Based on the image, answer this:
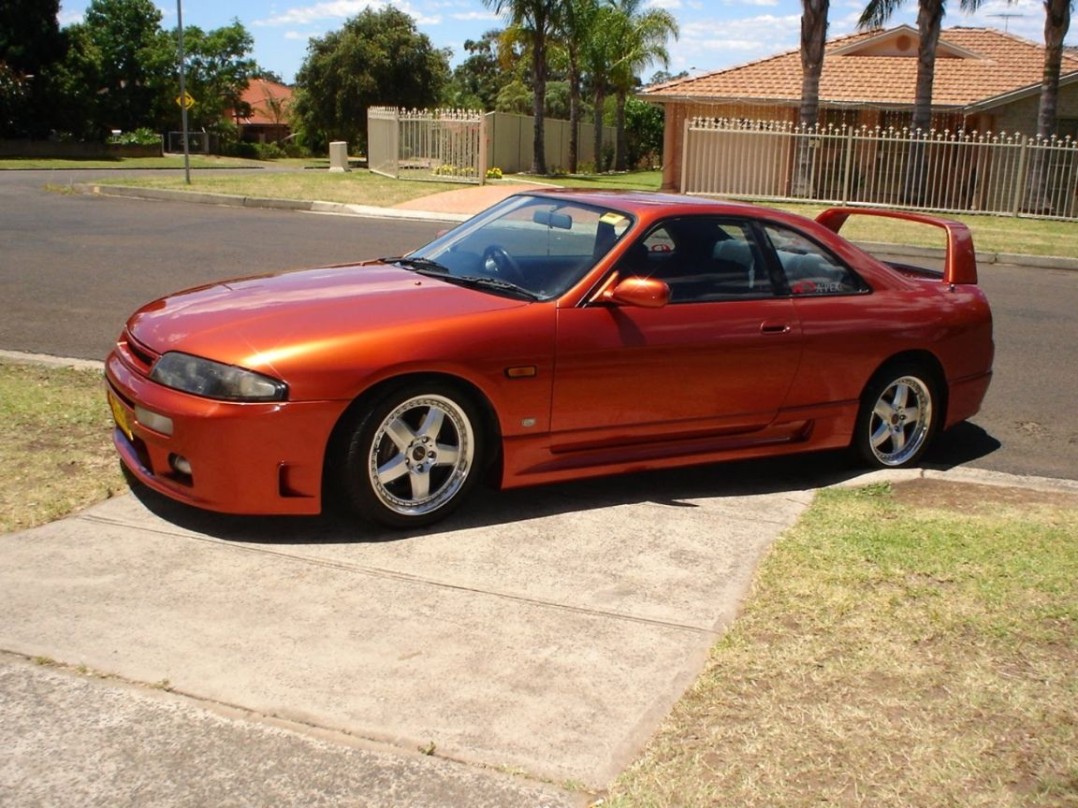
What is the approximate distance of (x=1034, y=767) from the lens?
127 inches

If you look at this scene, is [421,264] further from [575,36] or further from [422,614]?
[575,36]

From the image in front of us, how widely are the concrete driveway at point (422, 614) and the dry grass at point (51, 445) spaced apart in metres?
0.21

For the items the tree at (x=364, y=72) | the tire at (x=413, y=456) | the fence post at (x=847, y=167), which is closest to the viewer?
the tire at (x=413, y=456)

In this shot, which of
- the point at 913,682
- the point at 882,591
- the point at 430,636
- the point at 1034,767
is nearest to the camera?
the point at 1034,767

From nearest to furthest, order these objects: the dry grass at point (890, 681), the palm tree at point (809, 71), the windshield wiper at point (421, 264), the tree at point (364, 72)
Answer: the dry grass at point (890, 681)
the windshield wiper at point (421, 264)
the palm tree at point (809, 71)
the tree at point (364, 72)

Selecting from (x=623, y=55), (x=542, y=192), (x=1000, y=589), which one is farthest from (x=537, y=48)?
(x=1000, y=589)

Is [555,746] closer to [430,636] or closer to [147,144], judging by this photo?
[430,636]

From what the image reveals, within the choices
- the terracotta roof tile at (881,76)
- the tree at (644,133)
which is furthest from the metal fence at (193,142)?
the terracotta roof tile at (881,76)

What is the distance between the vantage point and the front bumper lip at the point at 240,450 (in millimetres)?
4508

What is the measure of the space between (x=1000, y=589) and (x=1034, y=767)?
1.31 meters

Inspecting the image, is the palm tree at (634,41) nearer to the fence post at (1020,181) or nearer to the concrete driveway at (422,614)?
the fence post at (1020,181)

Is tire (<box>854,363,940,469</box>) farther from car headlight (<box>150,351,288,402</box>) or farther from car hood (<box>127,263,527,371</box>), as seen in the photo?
car headlight (<box>150,351,288,402</box>)

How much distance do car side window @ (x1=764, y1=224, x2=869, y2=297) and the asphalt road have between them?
130 cm

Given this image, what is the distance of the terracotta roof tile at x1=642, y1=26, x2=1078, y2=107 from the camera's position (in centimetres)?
3033
